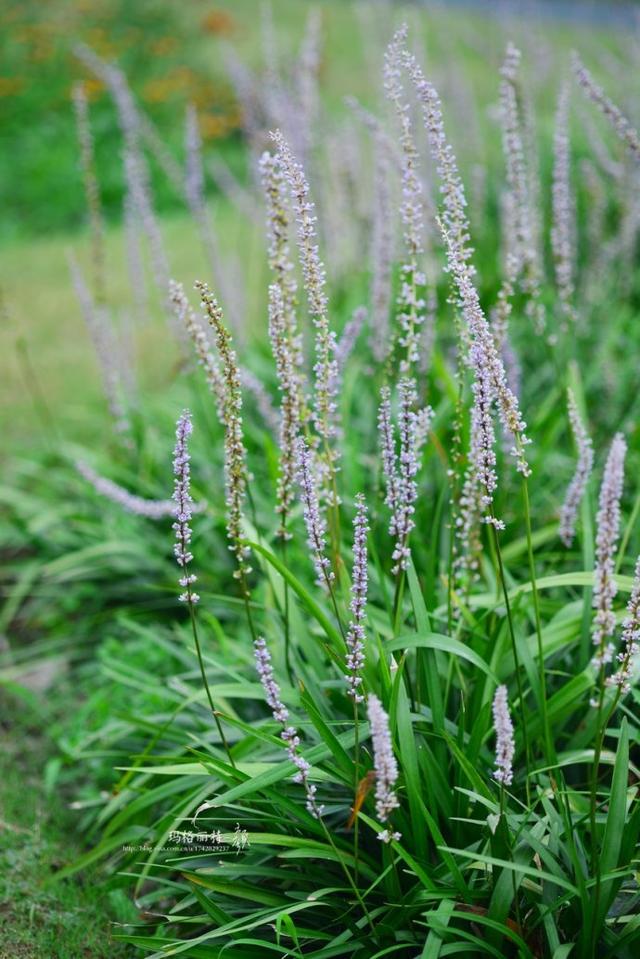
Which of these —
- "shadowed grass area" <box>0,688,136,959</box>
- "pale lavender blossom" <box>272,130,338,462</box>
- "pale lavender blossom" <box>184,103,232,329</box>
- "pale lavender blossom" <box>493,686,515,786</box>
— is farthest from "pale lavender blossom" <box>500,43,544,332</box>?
"shadowed grass area" <box>0,688,136,959</box>

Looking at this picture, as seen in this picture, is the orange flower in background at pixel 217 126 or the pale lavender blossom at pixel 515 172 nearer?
the pale lavender blossom at pixel 515 172

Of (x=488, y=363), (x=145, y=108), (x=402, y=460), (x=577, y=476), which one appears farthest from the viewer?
(x=145, y=108)

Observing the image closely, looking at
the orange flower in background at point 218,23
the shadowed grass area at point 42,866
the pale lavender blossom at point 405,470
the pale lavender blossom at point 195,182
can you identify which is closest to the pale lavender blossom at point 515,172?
the pale lavender blossom at point 405,470

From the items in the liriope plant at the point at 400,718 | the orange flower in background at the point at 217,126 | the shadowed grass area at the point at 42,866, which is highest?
the orange flower in background at the point at 217,126

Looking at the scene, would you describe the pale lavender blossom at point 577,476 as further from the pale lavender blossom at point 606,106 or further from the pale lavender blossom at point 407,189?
the pale lavender blossom at point 606,106

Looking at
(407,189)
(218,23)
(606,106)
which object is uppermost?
(218,23)

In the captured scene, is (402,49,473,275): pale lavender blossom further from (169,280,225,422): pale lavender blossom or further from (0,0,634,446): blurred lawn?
(0,0,634,446): blurred lawn

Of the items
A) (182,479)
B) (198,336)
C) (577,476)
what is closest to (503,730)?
(182,479)

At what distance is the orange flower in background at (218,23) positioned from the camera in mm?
16078

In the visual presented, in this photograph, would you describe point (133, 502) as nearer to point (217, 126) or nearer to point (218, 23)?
point (217, 126)

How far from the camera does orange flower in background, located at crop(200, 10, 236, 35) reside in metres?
16.1

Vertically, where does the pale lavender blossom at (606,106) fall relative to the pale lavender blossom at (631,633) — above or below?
above

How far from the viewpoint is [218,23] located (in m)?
16.2

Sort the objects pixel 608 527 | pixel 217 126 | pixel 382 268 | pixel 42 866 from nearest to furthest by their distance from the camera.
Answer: pixel 608 527
pixel 42 866
pixel 382 268
pixel 217 126
